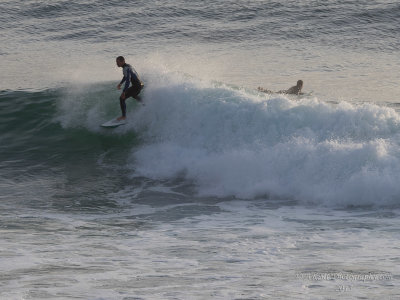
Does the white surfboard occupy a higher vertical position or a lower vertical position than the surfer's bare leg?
lower

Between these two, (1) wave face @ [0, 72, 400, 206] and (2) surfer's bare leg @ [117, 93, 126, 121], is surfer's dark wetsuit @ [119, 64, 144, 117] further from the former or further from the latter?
(1) wave face @ [0, 72, 400, 206]

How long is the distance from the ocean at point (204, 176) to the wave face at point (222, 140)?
32mm

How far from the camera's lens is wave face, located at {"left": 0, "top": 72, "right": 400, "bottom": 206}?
39.6ft

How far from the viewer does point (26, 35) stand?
95.3ft

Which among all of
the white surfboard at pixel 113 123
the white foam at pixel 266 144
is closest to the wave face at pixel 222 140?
the white foam at pixel 266 144

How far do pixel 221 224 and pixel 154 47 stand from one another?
17.2 m

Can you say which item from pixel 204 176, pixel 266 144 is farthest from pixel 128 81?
pixel 266 144

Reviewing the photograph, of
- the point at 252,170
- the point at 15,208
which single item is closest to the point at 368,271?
the point at 252,170

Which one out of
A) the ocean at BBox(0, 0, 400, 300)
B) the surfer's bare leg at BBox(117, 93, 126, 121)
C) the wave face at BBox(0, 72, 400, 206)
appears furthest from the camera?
the surfer's bare leg at BBox(117, 93, 126, 121)

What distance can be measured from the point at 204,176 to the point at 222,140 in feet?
4.03

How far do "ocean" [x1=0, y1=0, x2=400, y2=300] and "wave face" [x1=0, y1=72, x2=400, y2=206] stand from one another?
0.03m

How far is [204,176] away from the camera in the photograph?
13242mm

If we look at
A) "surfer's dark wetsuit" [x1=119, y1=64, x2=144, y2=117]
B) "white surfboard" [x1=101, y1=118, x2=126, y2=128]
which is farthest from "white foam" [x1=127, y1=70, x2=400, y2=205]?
"surfer's dark wetsuit" [x1=119, y1=64, x2=144, y2=117]

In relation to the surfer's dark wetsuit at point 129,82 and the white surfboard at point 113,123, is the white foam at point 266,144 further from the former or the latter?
the surfer's dark wetsuit at point 129,82
